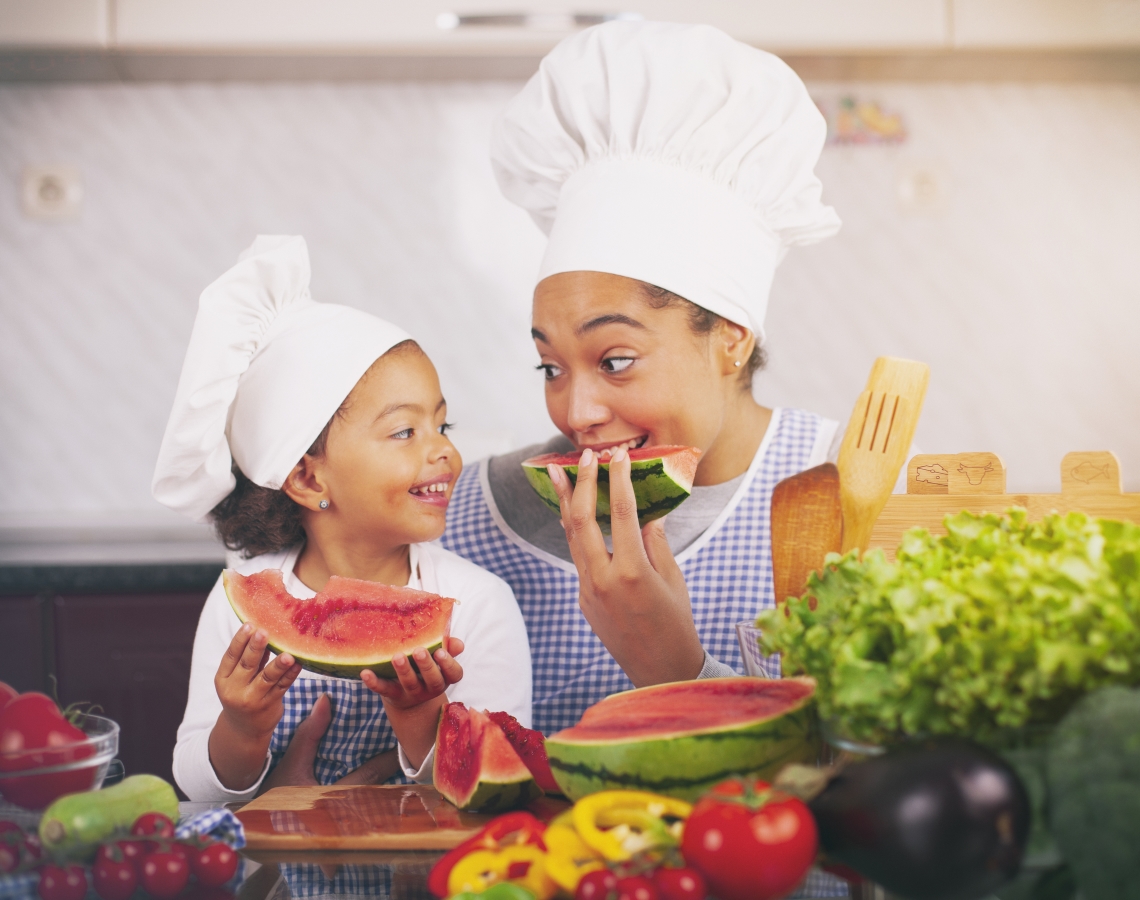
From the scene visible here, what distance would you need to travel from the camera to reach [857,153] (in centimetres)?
314

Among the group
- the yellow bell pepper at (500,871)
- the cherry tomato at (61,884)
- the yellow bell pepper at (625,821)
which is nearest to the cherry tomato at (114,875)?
the cherry tomato at (61,884)

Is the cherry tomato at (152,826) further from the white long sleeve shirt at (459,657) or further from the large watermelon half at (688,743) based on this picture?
the white long sleeve shirt at (459,657)

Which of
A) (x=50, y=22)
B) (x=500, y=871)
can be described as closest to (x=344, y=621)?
(x=500, y=871)

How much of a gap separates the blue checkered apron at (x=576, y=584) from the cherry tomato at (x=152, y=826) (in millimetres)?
876

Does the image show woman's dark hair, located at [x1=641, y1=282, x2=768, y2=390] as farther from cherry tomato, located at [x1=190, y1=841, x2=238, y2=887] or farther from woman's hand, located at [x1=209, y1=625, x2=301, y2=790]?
cherry tomato, located at [x1=190, y1=841, x2=238, y2=887]

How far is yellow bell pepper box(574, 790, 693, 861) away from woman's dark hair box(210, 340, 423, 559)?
94 cm

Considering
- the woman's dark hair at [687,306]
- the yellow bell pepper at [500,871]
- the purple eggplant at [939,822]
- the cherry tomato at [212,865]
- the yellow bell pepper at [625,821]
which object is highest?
the woman's dark hair at [687,306]

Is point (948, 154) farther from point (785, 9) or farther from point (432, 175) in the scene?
point (432, 175)

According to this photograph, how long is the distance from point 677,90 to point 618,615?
832mm

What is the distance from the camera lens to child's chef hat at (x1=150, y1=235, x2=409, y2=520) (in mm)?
1380

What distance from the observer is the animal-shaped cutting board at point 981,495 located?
1.10 meters

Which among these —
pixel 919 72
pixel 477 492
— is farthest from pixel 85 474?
pixel 919 72

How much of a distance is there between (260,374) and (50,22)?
187 centimetres

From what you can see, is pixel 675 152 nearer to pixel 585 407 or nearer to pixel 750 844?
pixel 585 407
